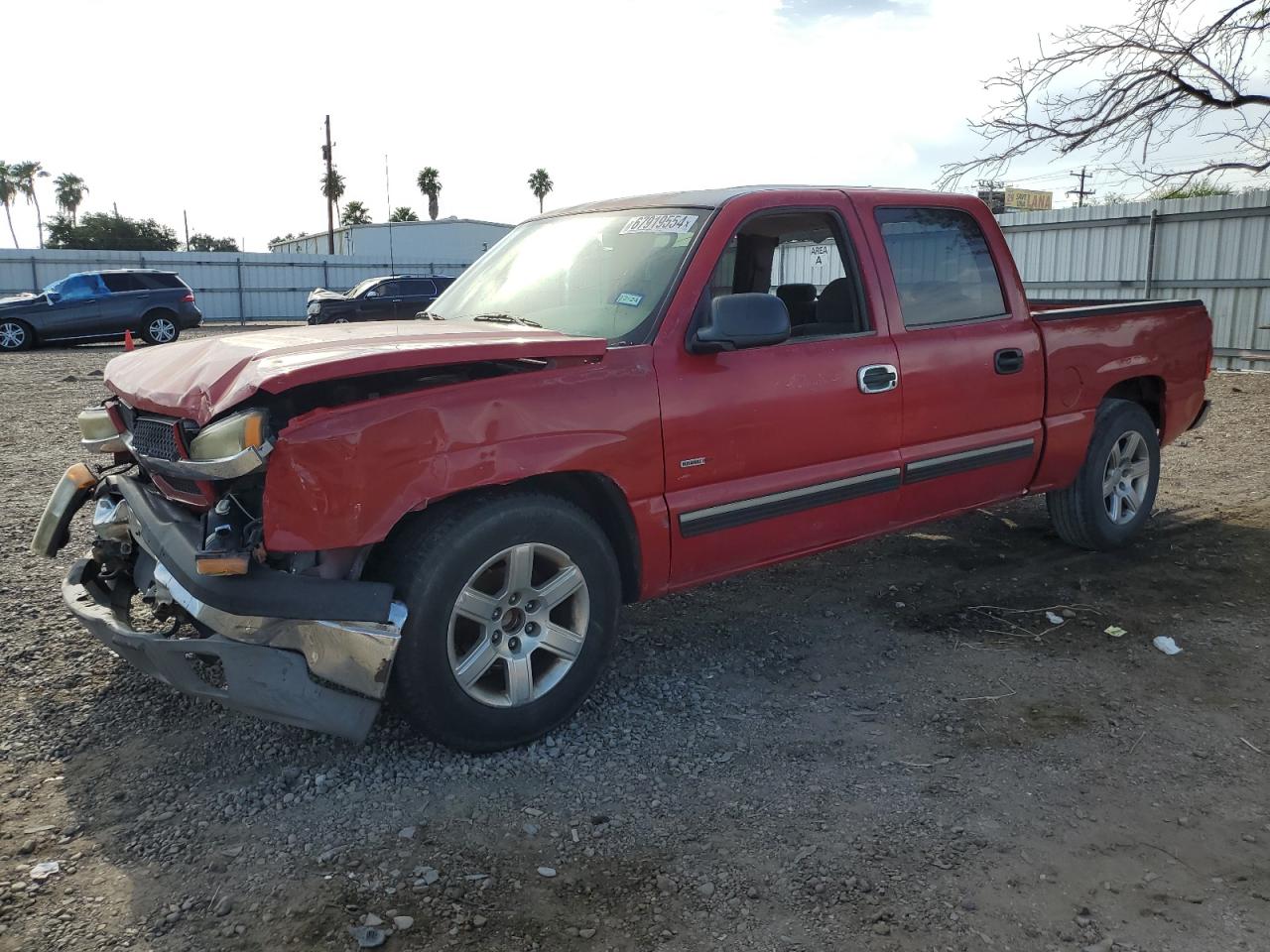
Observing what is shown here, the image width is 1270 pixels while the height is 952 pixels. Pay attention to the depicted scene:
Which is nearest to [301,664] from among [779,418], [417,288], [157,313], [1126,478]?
[779,418]

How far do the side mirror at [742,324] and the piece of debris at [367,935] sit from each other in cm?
212

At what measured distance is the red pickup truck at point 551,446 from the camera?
2.90 metres

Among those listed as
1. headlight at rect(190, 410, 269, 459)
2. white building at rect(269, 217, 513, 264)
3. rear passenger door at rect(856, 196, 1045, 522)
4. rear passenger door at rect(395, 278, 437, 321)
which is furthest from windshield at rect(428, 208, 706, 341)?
white building at rect(269, 217, 513, 264)

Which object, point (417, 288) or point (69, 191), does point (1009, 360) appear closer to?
point (417, 288)

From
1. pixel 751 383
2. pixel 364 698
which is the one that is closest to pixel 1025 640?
pixel 751 383

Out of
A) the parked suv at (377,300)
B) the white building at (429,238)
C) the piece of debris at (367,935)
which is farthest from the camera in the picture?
the white building at (429,238)

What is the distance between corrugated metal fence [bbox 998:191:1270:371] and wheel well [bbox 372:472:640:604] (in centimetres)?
1274

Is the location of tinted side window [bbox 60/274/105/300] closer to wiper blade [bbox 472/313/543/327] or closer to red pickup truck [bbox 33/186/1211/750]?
red pickup truck [bbox 33/186/1211/750]

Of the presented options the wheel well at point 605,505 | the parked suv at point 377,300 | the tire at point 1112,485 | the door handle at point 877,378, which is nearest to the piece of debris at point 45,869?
the wheel well at point 605,505

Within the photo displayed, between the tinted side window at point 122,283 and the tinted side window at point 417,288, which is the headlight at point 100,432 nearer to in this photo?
the tinted side window at point 122,283

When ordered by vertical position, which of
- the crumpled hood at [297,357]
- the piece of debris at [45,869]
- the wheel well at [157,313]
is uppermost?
the crumpled hood at [297,357]

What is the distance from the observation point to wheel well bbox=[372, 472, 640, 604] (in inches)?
134

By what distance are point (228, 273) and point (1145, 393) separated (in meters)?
31.5

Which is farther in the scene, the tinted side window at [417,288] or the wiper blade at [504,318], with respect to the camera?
the tinted side window at [417,288]
